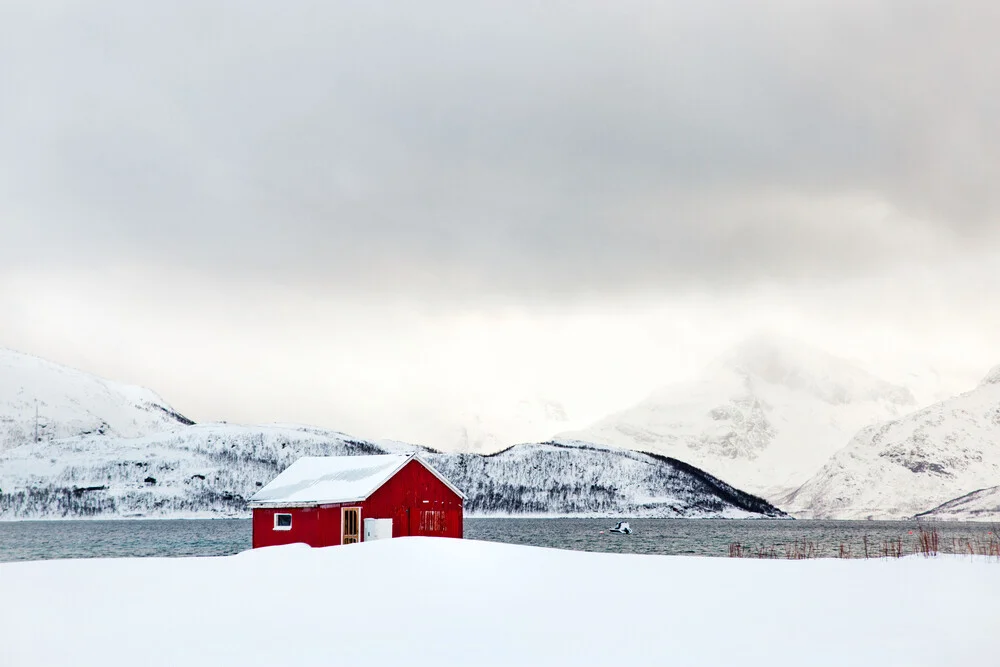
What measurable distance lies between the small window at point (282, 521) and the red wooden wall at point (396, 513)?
245 mm

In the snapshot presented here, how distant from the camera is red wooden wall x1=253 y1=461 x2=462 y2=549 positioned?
6194cm

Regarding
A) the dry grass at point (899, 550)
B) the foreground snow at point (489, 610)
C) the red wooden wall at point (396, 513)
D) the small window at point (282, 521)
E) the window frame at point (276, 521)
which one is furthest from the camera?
the small window at point (282, 521)

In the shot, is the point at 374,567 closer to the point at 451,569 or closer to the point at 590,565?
the point at 451,569

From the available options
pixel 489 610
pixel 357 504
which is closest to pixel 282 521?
pixel 357 504

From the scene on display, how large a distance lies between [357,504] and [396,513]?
2.92m

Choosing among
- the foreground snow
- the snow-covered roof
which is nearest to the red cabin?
the snow-covered roof

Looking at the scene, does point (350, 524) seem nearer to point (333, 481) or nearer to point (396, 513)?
point (396, 513)

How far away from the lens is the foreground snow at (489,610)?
22.9m

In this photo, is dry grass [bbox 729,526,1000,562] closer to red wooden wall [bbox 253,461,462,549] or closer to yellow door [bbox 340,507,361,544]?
red wooden wall [bbox 253,461,462,549]

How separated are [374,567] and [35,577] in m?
10.3

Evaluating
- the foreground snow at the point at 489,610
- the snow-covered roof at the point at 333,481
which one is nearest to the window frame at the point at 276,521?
the snow-covered roof at the point at 333,481

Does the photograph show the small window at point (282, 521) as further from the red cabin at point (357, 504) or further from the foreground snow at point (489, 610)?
the foreground snow at point (489, 610)

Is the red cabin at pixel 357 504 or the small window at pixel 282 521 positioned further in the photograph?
the small window at pixel 282 521

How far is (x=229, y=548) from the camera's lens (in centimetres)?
8988
